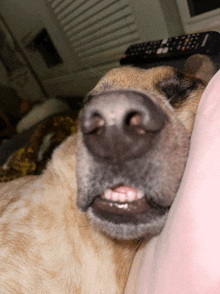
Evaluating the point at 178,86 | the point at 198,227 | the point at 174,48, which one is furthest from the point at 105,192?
the point at 174,48

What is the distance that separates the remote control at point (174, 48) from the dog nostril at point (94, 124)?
111cm

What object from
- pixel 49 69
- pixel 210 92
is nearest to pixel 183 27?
pixel 210 92

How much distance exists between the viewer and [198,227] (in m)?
0.46

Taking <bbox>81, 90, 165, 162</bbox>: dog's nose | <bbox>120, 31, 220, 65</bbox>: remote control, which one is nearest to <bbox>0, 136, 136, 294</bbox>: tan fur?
<bbox>81, 90, 165, 162</bbox>: dog's nose

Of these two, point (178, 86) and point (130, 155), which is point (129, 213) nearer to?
point (130, 155)

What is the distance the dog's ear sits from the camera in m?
1.05

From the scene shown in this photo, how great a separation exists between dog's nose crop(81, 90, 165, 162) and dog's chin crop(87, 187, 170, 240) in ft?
0.59

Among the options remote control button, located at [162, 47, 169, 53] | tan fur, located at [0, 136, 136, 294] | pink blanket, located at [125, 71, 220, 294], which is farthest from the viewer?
remote control button, located at [162, 47, 169, 53]

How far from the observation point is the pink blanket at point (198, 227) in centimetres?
44

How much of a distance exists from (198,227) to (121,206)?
33 centimetres

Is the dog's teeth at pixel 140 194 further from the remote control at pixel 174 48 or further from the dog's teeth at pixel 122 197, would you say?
the remote control at pixel 174 48

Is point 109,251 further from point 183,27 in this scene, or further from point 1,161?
point 1,161

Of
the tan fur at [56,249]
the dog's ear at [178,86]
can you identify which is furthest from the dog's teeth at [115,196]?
the dog's ear at [178,86]

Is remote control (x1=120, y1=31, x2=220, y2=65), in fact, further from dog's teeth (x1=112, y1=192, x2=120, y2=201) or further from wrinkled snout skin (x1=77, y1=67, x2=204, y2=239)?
dog's teeth (x1=112, y1=192, x2=120, y2=201)
